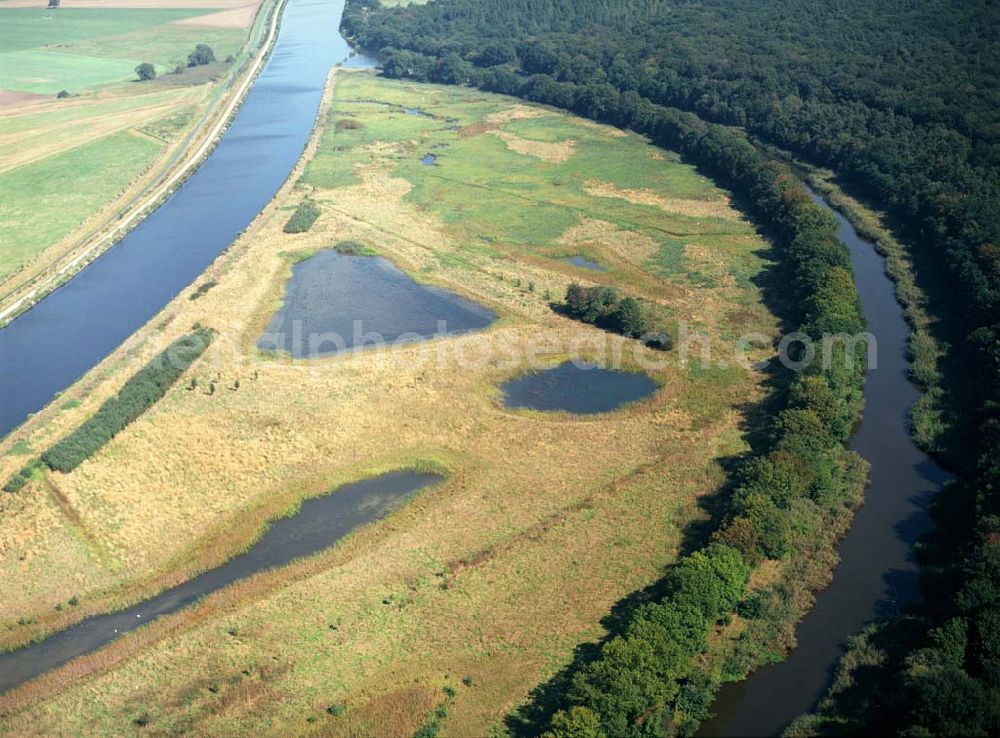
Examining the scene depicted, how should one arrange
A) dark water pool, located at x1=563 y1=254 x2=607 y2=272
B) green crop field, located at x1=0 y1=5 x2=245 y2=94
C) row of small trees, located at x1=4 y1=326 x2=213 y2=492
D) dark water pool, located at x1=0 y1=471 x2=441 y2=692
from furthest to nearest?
green crop field, located at x1=0 y1=5 x2=245 y2=94
dark water pool, located at x1=563 y1=254 x2=607 y2=272
row of small trees, located at x1=4 y1=326 x2=213 y2=492
dark water pool, located at x1=0 y1=471 x2=441 y2=692

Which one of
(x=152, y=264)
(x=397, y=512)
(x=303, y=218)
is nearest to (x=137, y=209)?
(x=152, y=264)

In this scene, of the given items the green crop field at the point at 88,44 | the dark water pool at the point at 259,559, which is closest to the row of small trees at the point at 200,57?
the green crop field at the point at 88,44

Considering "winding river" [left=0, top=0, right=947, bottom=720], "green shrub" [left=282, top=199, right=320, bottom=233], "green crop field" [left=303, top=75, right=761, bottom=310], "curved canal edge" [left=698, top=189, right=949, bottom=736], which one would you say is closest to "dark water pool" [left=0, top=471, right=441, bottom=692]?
"winding river" [left=0, top=0, right=947, bottom=720]

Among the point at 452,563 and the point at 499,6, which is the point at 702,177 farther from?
the point at 499,6

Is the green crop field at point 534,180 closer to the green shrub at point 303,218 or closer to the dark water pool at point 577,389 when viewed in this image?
the green shrub at point 303,218

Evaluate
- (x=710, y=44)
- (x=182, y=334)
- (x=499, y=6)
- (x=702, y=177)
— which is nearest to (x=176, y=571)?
(x=182, y=334)

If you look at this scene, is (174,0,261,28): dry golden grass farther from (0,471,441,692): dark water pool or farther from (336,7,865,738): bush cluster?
(0,471,441,692): dark water pool
